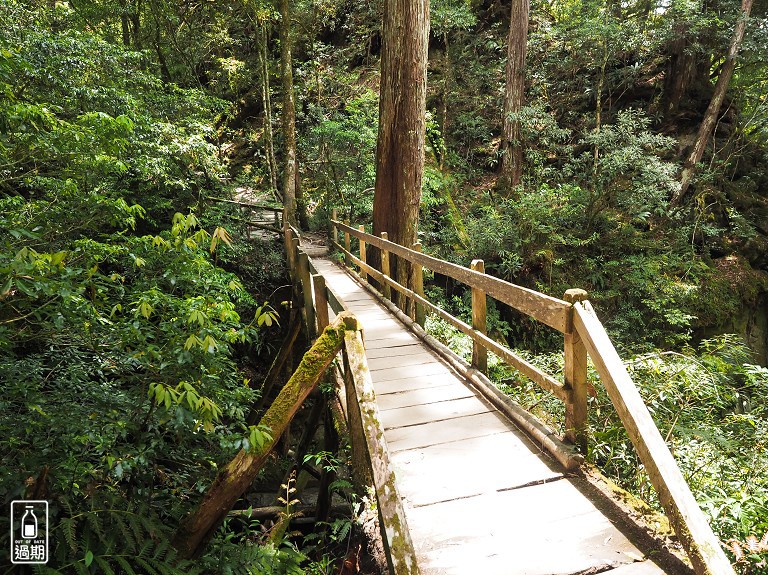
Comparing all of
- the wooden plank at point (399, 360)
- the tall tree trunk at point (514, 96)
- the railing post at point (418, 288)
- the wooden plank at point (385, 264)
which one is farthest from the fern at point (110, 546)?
the tall tree trunk at point (514, 96)

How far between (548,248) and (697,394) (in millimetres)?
8086

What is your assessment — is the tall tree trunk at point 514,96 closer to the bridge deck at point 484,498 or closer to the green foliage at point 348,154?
the green foliage at point 348,154

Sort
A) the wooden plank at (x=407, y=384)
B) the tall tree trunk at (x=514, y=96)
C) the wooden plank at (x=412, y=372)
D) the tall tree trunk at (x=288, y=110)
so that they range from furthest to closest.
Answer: the tall tree trunk at (x=514, y=96) → the tall tree trunk at (x=288, y=110) → the wooden plank at (x=412, y=372) → the wooden plank at (x=407, y=384)

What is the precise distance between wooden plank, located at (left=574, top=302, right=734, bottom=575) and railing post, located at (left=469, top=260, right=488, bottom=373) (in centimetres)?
149

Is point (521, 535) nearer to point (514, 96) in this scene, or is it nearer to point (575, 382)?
point (575, 382)

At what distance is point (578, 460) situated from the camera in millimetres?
2891

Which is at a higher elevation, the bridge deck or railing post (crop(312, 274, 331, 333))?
railing post (crop(312, 274, 331, 333))

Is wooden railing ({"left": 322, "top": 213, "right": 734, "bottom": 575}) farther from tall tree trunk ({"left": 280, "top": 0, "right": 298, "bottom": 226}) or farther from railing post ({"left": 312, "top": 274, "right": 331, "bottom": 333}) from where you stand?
tall tree trunk ({"left": 280, "top": 0, "right": 298, "bottom": 226})

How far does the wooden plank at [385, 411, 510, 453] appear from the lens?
3328 mm

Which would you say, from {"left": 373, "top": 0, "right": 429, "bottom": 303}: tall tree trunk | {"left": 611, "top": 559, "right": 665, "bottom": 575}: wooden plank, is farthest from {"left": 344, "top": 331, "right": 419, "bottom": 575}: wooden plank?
{"left": 373, "top": 0, "right": 429, "bottom": 303}: tall tree trunk

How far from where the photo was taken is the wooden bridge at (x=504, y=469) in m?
2.08

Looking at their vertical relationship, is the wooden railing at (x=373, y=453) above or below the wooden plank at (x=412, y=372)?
above

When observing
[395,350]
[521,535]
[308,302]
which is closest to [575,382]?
[521,535]

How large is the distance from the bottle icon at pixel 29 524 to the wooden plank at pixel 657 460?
11.0ft
